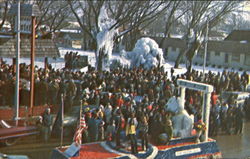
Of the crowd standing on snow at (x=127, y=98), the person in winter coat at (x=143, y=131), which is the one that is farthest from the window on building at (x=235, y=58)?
the person in winter coat at (x=143, y=131)

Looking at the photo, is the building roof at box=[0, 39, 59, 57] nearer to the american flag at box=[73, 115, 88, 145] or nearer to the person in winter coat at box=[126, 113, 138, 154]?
the american flag at box=[73, 115, 88, 145]

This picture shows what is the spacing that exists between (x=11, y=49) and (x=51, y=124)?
420cm

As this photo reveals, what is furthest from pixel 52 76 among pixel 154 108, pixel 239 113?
pixel 239 113

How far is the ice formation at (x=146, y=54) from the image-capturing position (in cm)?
2319

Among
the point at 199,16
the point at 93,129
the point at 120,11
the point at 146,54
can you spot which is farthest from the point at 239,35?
the point at 93,129

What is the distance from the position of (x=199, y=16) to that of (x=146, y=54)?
22.5 ft

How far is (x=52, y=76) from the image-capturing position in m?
16.5

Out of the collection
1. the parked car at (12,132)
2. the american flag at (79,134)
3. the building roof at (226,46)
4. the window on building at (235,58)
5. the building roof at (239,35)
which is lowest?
the parked car at (12,132)

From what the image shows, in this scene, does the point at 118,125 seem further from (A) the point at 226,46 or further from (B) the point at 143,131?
(A) the point at 226,46

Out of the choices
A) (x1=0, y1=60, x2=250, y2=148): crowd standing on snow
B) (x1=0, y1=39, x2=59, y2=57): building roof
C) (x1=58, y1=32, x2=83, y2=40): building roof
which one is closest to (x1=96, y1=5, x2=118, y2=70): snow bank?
(x1=0, y1=60, x2=250, y2=148): crowd standing on snow

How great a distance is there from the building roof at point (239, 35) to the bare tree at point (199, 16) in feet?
8.38

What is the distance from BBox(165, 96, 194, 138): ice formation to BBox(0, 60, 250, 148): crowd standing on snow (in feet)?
1.02

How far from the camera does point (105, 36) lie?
20.1 m

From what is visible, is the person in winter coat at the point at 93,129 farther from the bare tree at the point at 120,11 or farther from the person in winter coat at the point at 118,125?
the bare tree at the point at 120,11
